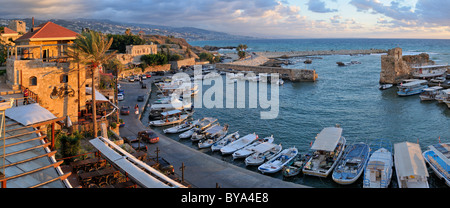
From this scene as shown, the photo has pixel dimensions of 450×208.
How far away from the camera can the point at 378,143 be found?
86.8 feet

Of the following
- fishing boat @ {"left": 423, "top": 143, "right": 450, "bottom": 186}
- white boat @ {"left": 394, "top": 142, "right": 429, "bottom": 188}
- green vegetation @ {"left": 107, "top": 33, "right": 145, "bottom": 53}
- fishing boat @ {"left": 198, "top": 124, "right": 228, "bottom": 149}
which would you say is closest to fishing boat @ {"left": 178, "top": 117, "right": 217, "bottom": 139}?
fishing boat @ {"left": 198, "top": 124, "right": 228, "bottom": 149}

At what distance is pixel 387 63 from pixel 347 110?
918 inches

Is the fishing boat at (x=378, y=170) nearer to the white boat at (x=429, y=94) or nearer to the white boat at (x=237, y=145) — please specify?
the white boat at (x=237, y=145)

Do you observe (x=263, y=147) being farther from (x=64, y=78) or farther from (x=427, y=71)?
(x=427, y=71)

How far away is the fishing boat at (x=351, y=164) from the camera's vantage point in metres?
19.3

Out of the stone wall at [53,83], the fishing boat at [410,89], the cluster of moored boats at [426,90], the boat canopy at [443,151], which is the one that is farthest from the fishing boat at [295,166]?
the fishing boat at [410,89]

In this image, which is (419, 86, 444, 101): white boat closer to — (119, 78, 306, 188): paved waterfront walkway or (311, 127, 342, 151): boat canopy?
(311, 127, 342, 151): boat canopy

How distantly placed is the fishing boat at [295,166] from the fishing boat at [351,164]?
2112 millimetres

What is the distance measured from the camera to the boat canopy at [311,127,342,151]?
21609mm

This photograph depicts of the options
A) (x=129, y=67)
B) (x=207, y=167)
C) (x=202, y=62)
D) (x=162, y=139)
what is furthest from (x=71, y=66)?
(x=202, y=62)

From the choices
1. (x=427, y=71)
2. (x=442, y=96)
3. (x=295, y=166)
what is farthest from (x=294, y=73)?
(x=295, y=166)

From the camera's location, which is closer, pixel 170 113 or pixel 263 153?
pixel 263 153

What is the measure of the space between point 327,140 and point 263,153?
4531 mm

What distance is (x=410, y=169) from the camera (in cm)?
1820
